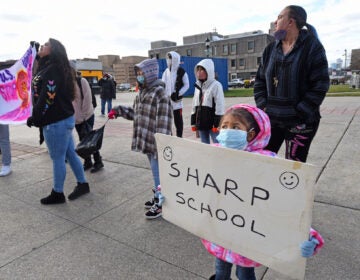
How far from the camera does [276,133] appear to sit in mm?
2611

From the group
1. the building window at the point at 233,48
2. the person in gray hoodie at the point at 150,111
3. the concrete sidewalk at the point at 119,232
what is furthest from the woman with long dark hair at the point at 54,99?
the building window at the point at 233,48

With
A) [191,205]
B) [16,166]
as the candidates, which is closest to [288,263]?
[191,205]

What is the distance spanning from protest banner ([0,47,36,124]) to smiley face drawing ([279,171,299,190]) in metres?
3.94

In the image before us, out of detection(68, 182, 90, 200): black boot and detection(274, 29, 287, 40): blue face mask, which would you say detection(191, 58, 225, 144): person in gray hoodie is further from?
detection(68, 182, 90, 200): black boot

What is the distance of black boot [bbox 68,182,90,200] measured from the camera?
369cm

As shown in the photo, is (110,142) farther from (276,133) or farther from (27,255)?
(276,133)

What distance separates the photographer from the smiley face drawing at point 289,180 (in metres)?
1.21

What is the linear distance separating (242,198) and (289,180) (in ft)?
0.92

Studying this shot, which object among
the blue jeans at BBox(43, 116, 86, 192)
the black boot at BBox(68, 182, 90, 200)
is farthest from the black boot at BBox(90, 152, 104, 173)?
the blue jeans at BBox(43, 116, 86, 192)

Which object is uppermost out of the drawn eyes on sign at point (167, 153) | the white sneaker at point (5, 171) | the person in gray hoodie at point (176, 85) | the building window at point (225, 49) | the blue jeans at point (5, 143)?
the building window at point (225, 49)

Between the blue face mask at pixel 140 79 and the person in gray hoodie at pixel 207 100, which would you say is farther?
the person in gray hoodie at pixel 207 100

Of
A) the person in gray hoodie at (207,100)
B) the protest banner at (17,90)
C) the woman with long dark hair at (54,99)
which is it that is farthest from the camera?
the protest banner at (17,90)

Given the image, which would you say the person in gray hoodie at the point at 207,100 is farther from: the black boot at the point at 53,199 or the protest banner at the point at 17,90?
the protest banner at the point at 17,90

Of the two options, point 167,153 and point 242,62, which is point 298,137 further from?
point 242,62
